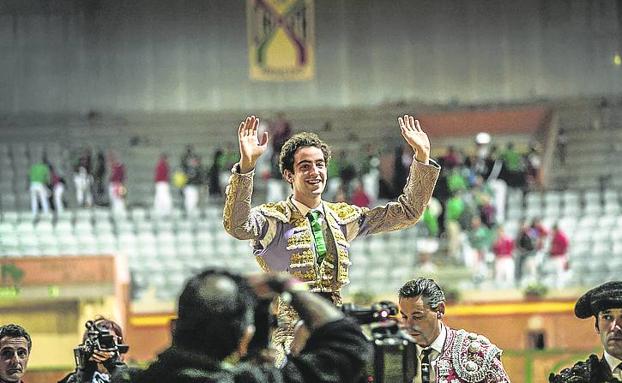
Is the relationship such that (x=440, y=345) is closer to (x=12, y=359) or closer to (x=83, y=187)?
(x=12, y=359)

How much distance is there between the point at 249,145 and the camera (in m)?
5.68

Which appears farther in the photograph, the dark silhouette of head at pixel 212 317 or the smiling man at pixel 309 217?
the smiling man at pixel 309 217

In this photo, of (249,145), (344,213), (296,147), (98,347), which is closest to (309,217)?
(344,213)

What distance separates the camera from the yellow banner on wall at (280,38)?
29297 millimetres

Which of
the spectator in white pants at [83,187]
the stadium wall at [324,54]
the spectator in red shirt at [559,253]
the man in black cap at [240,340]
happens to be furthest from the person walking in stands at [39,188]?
the man in black cap at [240,340]

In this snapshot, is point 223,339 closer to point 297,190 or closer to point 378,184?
point 297,190

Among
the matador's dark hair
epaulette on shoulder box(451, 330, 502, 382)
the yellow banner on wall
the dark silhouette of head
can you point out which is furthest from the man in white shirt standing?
the yellow banner on wall

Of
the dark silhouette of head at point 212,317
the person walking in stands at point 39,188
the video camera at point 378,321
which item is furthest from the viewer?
the person walking in stands at point 39,188

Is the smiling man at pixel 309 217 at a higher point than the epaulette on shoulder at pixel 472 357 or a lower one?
higher

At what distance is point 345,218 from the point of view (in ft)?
20.2

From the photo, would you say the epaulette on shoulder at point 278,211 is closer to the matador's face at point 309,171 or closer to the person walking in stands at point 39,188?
the matador's face at point 309,171

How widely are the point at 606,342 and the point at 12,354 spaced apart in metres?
2.63

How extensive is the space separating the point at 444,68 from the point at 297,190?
81.7 ft

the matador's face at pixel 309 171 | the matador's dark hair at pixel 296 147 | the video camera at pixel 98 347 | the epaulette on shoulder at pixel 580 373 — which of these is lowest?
the epaulette on shoulder at pixel 580 373
